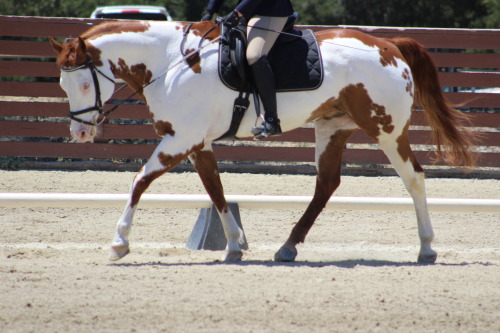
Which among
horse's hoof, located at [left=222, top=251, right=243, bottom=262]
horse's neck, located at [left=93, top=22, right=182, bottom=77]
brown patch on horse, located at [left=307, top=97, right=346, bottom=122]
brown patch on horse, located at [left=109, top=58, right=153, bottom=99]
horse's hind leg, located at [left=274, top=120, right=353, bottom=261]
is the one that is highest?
horse's neck, located at [left=93, top=22, right=182, bottom=77]

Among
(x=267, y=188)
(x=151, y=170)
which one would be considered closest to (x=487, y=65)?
(x=267, y=188)

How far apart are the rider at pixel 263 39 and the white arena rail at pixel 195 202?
3.05ft

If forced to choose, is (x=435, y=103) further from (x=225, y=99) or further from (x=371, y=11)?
(x=371, y=11)

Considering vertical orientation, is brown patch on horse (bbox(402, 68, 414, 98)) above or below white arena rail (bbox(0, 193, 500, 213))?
above

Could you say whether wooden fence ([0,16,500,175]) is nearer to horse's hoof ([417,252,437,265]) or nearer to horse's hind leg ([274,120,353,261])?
horse's hind leg ([274,120,353,261])

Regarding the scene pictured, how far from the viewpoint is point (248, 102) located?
5.25 m

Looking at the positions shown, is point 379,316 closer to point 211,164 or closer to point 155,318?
point 155,318

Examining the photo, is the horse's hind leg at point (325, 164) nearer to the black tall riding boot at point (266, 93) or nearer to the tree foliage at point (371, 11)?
the black tall riding boot at point (266, 93)

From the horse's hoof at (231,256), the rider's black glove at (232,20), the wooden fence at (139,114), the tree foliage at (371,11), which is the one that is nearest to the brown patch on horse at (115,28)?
the rider's black glove at (232,20)

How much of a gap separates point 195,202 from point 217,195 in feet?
1.79

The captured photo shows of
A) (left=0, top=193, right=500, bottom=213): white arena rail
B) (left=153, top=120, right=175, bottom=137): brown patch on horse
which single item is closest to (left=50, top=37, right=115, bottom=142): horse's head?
(left=153, top=120, right=175, bottom=137): brown patch on horse

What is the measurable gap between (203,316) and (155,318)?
25cm

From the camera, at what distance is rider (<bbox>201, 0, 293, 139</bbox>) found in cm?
517

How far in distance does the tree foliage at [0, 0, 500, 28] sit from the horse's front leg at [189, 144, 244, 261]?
36.9 feet
